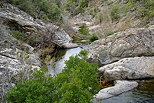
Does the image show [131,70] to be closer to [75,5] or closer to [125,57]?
[125,57]

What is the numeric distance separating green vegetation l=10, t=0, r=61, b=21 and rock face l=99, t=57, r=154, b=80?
17.1 meters

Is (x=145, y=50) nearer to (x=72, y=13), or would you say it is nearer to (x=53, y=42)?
(x=53, y=42)

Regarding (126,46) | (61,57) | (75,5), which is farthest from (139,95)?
(75,5)

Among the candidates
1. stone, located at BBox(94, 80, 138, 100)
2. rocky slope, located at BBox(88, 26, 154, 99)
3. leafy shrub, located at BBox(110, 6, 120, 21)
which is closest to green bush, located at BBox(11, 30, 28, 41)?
rocky slope, located at BBox(88, 26, 154, 99)

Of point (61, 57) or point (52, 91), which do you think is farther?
point (61, 57)

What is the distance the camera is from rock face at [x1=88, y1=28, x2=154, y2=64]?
15694mm

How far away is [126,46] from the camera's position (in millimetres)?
16125

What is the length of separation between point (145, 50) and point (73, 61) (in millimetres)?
10725

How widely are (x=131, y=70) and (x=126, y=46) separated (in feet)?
13.2

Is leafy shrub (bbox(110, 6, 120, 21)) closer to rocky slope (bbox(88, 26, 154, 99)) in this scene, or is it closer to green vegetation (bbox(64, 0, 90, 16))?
rocky slope (bbox(88, 26, 154, 99))

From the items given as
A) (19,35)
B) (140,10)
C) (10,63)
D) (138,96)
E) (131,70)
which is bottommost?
(138,96)

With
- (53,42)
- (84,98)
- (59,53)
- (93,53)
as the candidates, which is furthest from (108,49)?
(84,98)

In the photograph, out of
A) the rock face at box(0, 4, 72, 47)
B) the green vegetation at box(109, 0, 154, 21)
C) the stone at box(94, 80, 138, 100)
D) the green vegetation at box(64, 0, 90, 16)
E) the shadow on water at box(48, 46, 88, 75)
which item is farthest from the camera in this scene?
the green vegetation at box(64, 0, 90, 16)

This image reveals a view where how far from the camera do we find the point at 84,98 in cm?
497
